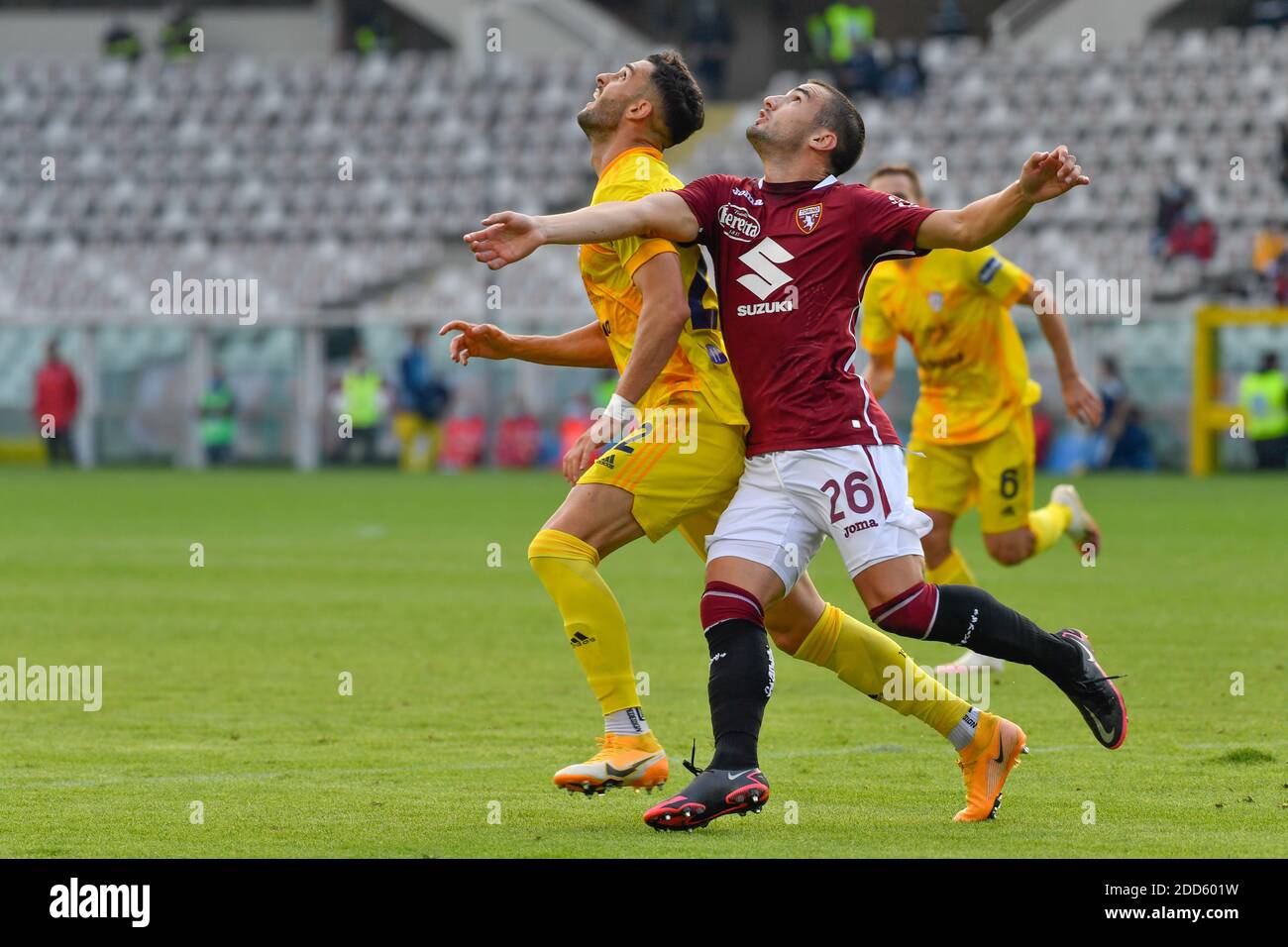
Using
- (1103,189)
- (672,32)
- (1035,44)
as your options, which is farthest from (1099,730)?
(672,32)

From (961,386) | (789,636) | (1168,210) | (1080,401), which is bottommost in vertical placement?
(789,636)

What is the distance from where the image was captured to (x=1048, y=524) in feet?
33.6

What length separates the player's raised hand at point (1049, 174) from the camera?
578cm

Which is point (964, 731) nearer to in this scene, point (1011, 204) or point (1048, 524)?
point (1011, 204)

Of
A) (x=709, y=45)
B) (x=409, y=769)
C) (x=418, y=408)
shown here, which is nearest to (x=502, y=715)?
(x=409, y=769)

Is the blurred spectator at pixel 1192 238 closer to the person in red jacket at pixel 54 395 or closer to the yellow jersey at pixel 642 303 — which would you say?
the person in red jacket at pixel 54 395

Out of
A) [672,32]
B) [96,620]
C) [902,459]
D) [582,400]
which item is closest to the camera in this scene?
[902,459]

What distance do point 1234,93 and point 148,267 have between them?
60.6 ft

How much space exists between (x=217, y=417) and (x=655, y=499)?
2753 cm

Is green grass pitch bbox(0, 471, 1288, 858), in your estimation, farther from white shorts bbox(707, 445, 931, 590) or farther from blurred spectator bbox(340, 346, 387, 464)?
blurred spectator bbox(340, 346, 387, 464)

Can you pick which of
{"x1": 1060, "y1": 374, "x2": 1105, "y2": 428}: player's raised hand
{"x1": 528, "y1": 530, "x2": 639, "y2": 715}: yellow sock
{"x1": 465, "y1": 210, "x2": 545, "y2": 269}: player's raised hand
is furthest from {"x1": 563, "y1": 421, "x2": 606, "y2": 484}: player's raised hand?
{"x1": 1060, "y1": 374, "x2": 1105, "y2": 428}: player's raised hand

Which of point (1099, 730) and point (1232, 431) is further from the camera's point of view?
point (1232, 431)

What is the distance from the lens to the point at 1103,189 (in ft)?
104
